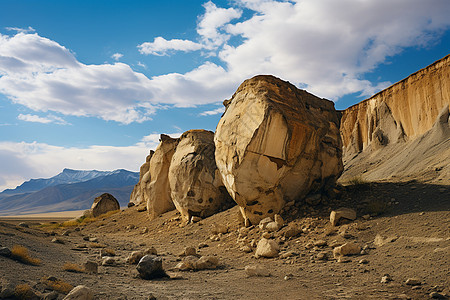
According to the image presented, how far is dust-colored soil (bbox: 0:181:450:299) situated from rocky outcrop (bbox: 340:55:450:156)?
1922 centimetres

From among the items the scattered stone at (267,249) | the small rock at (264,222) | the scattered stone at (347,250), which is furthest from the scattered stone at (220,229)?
the scattered stone at (347,250)

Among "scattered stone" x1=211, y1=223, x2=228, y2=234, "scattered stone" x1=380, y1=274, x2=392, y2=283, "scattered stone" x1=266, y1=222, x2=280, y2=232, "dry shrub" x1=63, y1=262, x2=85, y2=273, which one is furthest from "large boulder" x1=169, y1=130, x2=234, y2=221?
"scattered stone" x1=380, y1=274, x2=392, y2=283

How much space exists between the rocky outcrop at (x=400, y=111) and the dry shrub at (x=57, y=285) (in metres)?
27.9

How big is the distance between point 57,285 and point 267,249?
191 inches

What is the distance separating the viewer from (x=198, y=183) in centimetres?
1540

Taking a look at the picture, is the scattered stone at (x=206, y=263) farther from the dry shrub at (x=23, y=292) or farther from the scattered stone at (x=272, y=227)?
the dry shrub at (x=23, y=292)

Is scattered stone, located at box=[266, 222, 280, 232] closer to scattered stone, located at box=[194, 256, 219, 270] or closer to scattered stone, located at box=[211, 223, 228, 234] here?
scattered stone, located at box=[211, 223, 228, 234]

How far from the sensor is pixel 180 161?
16.5m

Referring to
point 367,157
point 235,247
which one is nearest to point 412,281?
point 235,247

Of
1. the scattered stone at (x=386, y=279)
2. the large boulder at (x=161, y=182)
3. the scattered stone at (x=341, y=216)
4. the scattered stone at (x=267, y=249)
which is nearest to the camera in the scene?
the scattered stone at (x=386, y=279)

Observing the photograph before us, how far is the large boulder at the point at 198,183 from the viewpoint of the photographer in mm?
15125

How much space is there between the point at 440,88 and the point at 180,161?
21509 mm

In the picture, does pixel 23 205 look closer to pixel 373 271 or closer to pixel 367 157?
pixel 367 157

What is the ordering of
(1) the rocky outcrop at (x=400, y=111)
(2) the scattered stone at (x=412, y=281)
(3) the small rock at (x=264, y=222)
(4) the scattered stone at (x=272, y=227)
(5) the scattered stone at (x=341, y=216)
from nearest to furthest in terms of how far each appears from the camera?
(2) the scattered stone at (x=412, y=281)
(5) the scattered stone at (x=341, y=216)
(4) the scattered stone at (x=272, y=227)
(3) the small rock at (x=264, y=222)
(1) the rocky outcrop at (x=400, y=111)
